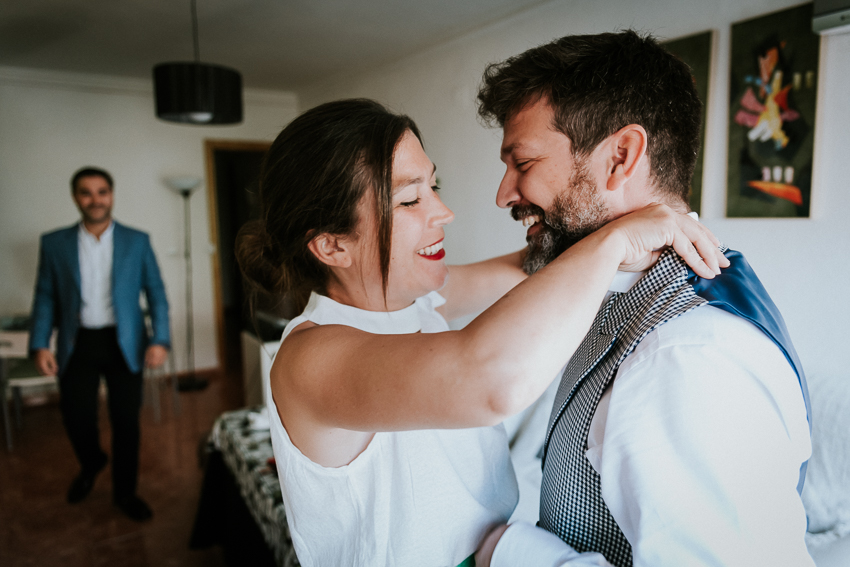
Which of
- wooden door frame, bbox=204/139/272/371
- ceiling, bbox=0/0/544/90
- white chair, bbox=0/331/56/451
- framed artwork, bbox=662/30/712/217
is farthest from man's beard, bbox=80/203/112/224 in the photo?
framed artwork, bbox=662/30/712/217

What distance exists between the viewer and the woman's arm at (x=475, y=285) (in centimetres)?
146

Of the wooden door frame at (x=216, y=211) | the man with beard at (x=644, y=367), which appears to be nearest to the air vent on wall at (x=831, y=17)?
the man with beard at (x=644, y=367)

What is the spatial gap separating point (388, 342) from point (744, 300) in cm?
54

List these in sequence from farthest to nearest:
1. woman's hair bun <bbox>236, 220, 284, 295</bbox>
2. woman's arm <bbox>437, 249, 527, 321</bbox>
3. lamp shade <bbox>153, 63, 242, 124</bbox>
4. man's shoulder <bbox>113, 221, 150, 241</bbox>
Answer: man's shoulder <bbox>113, 221, 150, 241</bbox>, lamp shade <bbox>153, 63, 242, 124</bbox>, woman's arm <bbox>437, 249, 527, 321</bbox>, woman's hair bun <bbox>236, 220, 284, 295</bbox>

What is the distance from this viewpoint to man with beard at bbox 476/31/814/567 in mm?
703

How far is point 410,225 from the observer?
1.04 metres

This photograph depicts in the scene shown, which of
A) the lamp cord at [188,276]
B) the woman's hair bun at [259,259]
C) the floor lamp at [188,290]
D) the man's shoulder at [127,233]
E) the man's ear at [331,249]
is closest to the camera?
the man's ear at [331,249]

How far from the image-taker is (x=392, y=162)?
0.99m

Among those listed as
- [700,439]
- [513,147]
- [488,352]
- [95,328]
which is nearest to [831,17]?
[513,147]

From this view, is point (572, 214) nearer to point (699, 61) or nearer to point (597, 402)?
point (597, 402)

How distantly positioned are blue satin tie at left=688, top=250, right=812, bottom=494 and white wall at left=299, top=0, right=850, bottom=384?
1364 millimetres

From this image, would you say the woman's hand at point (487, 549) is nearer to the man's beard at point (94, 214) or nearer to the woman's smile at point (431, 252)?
the woman's smile at point (431, 252)

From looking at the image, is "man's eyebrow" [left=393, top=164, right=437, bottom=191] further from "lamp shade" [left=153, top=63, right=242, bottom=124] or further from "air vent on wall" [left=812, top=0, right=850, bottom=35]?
"lamp shade" [left=153, top=63, right=242, bottom=124]

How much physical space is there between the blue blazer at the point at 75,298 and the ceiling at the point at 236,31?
53.4 inches
